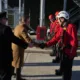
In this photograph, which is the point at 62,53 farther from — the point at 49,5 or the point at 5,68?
the point at 49,5

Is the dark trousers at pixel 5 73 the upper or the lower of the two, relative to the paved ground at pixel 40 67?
upper

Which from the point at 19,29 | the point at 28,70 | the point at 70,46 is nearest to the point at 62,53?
the point at 70,46

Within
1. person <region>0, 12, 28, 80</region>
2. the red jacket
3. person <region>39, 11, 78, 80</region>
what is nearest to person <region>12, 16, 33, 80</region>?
person <region>39, 11, 78, 80</region>

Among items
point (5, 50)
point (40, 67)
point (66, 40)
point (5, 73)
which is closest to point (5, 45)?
point (5, 50)

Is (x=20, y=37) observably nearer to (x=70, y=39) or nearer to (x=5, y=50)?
(x=70, y=39)

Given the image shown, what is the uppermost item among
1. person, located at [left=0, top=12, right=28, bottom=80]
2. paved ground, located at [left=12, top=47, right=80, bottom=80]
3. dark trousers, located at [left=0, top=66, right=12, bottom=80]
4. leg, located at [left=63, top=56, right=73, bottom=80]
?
person, located at [left=0, top=12, right=28, bottom=80]

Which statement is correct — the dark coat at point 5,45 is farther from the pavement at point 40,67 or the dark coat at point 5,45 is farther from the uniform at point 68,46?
the pavement at point 40,67

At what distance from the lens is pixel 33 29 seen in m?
18.5

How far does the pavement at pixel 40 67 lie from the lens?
30.1ft

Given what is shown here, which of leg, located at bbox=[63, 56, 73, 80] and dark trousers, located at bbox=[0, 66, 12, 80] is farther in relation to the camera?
leg, located at bbox=[63, 56, 73, 80]

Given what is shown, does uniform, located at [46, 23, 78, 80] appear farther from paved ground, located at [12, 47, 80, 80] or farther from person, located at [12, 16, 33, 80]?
paved ground, located at [12, 47, 80, 80]

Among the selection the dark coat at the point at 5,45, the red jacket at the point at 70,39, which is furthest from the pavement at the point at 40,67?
the dark coat at the point at 5,45

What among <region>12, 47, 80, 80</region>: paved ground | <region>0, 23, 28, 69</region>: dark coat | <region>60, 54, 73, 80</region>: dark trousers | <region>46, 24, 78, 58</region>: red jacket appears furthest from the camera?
<region>12, 47, 80, 80</region>: paved ground

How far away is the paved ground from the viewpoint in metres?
9.16
